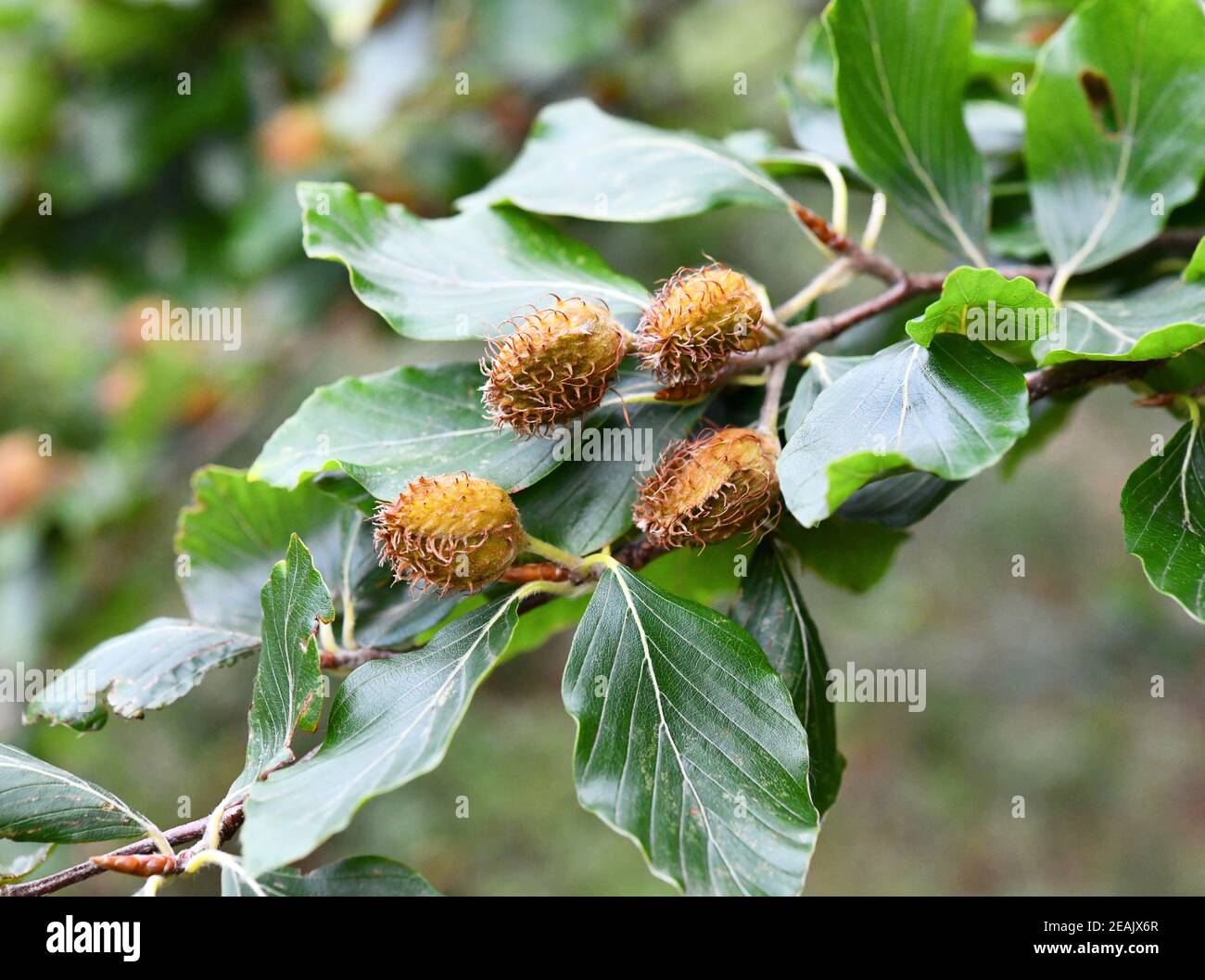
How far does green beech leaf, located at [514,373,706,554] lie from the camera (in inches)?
28.3

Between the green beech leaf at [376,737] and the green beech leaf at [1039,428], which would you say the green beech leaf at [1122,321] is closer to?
the green beech leaf at [1039,428]

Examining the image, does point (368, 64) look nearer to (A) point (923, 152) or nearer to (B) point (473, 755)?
(A) point (923, 152)

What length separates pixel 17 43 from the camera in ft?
6.94

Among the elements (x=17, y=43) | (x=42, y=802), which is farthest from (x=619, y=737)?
(x=17, y=43)

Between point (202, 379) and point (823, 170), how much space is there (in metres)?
1.82

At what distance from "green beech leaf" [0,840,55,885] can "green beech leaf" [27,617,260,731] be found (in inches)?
3.7

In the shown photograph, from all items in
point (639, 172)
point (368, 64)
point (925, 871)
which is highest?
point (368, 64)

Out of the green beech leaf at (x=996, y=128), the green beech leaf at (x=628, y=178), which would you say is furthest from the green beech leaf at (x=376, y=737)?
the green beech leaf at (x=996, y=128)

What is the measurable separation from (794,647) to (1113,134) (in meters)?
0.54

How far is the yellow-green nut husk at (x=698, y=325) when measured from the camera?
70cm

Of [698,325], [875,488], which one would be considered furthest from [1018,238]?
[698,325]

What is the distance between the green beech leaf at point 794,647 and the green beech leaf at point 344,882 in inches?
11.5

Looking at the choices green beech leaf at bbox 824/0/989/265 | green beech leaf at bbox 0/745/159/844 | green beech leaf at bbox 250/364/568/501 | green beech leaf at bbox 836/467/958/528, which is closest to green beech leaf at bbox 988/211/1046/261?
green beech leaf at bbox 824/0/989/265

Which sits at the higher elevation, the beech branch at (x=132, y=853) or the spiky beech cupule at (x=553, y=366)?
the spiky beech cupule at (x=553, y=366)
